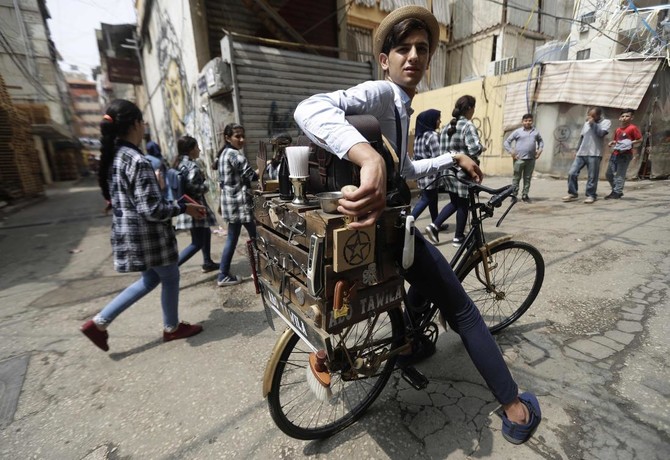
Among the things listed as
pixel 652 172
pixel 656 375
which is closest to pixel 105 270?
pixel 656 375

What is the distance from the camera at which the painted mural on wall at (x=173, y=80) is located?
8.07 m

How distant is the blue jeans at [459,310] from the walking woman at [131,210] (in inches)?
78.1

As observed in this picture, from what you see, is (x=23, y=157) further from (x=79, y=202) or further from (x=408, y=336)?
(x=408, y=336)

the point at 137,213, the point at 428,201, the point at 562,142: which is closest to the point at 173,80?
the point at 428,201

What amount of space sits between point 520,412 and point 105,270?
218 inches

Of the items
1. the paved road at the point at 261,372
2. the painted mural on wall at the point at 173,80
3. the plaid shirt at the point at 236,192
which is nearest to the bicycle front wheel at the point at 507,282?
the paved road at the point at 261,372

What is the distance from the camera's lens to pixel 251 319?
3.19 metres

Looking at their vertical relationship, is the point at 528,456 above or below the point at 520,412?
below

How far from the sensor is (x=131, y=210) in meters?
2.47

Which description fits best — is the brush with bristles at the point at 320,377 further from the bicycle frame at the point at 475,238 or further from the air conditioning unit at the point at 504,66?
the air conditioning unit at the point at 504,66

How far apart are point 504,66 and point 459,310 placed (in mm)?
13856

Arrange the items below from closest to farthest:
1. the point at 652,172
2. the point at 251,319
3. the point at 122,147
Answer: the point at 122,147, the point at 251,319, the point at 652,172

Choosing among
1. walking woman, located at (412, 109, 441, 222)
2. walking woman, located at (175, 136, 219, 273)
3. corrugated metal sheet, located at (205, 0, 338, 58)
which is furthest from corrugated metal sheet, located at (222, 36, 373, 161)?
walking woman, located at (412, 109, 441, 222)

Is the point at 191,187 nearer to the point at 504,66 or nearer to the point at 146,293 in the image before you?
the point at 146,293
